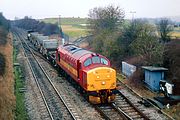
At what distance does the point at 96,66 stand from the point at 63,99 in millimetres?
3863

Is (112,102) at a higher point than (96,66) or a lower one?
lower

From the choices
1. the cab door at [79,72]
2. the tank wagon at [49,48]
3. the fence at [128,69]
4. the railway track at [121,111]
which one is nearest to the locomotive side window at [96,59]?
the cab door at [79,72]

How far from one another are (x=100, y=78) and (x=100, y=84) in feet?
1.32

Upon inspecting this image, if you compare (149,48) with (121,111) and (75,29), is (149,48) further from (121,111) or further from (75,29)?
(75,29)

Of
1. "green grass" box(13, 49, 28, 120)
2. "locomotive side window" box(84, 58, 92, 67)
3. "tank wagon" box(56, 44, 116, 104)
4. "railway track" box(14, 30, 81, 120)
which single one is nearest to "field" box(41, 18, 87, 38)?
"green grass" box(13, 49, 28, 120)

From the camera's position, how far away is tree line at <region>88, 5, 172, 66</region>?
91.3 feet

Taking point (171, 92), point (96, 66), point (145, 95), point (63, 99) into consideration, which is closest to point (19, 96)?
point (63, 99)

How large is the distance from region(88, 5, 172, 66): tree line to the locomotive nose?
25.4 ft

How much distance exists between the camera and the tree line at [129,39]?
27.8m

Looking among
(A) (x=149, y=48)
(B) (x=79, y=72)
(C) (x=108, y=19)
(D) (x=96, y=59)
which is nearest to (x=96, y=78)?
(D) (x=96, y=59)

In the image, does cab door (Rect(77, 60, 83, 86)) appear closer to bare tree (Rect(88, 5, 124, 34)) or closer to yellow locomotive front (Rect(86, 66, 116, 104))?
yellow locomotive front (Rect(86, 66, 116, 104))

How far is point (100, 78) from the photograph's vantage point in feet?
64.6

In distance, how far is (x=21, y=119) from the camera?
17656 mm

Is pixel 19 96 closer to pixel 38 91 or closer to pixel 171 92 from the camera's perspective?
pixel 38 91
